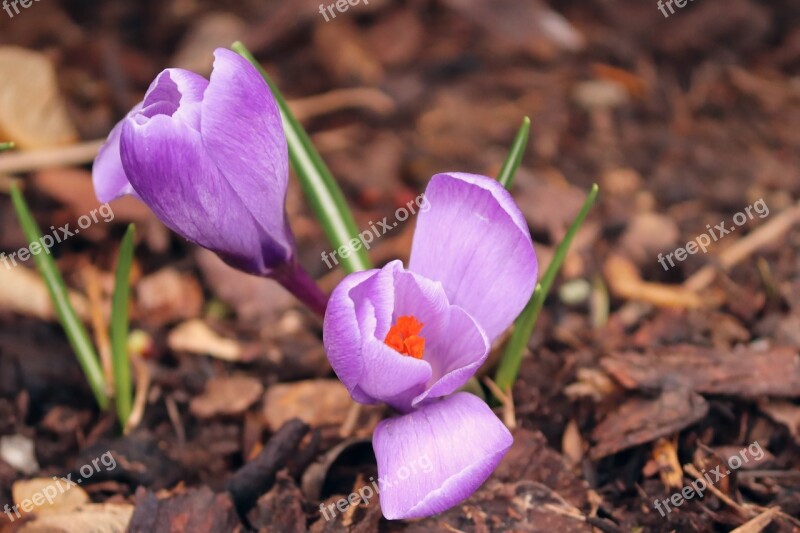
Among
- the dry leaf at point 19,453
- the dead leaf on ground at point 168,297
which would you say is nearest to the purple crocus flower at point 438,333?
the dry leaf at point 19,453

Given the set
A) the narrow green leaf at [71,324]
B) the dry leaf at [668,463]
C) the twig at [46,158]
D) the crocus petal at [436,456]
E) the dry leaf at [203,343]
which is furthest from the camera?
the twig at [46,158]

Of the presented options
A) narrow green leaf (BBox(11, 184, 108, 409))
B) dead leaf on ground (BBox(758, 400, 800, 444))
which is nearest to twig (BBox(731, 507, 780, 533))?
dead leaf on ground (BBox(758, 400, 800, 444))

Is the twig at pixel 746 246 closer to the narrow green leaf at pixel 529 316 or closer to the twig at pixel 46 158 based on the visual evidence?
the narrow green leaf at pixel 529 316

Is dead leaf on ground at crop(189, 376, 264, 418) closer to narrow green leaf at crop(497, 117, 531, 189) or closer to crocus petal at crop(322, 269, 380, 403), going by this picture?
crocus petal at crop(322, 269, 380, 403)

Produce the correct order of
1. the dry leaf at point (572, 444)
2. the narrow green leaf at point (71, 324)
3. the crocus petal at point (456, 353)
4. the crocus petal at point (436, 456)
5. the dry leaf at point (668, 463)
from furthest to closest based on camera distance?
1. the narrow green leaf at point (71, 324)
2. the dry leaf at point (572, 444)
3. the dry leaf at point (668, 463)
4. the crocus petal at point (456, 353)
5. the crocus petal at point (436, 456)

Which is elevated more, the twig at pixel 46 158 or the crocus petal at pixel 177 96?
the crocus petal at pixel 177 96

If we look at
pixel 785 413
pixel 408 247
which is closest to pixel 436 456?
pixel 785 413

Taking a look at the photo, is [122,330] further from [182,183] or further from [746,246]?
[746,246]
